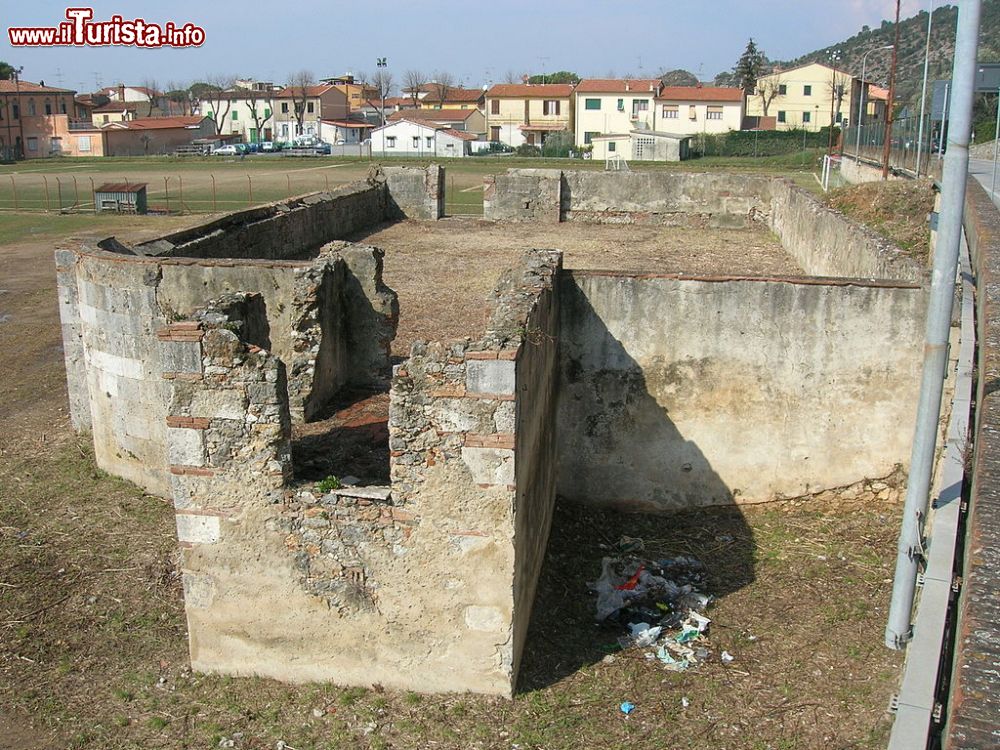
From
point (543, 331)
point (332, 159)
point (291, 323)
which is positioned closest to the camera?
point (543, 331)

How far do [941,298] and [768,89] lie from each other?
299 ft

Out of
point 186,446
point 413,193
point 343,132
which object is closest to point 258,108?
point 343,132

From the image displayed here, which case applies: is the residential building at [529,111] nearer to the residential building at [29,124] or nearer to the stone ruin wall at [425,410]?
the residential building at [29,124]

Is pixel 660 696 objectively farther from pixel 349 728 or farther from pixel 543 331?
pixel 543 331

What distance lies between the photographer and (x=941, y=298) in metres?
7.11

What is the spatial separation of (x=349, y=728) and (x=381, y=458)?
10.0 ft

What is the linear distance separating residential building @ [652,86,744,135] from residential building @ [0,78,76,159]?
4989 centimetres

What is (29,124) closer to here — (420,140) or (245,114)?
(245,114)

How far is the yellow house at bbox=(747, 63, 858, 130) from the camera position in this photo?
8725 cm

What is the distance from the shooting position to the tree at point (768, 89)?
291ft

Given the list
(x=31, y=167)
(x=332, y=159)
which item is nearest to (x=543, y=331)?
(x=332, y=159)

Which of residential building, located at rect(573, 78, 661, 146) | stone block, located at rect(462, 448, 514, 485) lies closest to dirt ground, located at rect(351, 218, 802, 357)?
stone block, located at rect(462, 448, 514, 485)

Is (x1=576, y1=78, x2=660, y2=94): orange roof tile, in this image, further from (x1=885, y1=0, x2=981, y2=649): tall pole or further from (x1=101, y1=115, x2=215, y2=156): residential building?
(x1=885, y1=0, x2=981, y2=649): tall pole

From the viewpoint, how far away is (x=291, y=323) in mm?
11234
